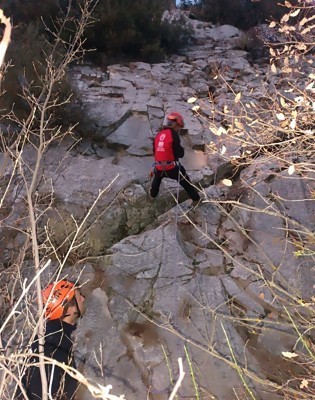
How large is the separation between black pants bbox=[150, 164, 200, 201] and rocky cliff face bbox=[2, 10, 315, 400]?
20cm

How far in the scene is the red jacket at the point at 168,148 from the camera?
213 inches

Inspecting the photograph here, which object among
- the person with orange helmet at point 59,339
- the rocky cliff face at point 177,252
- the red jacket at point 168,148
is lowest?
the rocky cliff face at point 177,252

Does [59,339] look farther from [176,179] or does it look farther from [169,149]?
[176,179]

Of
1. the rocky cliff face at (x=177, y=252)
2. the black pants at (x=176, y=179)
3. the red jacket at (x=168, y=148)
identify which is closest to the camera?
the rocky cliff face at (x=177, y=252)

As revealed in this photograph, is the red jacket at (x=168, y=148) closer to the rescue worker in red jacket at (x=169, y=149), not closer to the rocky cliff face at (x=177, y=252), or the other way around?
the rescue worker in red jacket at (x=169, y=149)

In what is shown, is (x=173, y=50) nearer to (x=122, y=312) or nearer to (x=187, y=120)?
(x=187, y=120)

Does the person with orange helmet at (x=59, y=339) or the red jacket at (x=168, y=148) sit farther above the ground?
the red jacket at (x=168, y=148)

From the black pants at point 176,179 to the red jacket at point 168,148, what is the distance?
0.13 meters

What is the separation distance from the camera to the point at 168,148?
5441 mm

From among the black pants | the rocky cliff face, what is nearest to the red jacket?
the black pants

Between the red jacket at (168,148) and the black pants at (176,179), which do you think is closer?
the red jacket at (168,148)

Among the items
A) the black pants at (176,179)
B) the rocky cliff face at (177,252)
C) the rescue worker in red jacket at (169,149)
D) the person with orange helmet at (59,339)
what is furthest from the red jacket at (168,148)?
the person with orange helmet at (59,339)

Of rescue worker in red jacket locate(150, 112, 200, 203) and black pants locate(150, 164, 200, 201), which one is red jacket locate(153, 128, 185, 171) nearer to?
rescue worker in red jacket locate(150, 112, 200, 203)

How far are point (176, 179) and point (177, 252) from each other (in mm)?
1072
